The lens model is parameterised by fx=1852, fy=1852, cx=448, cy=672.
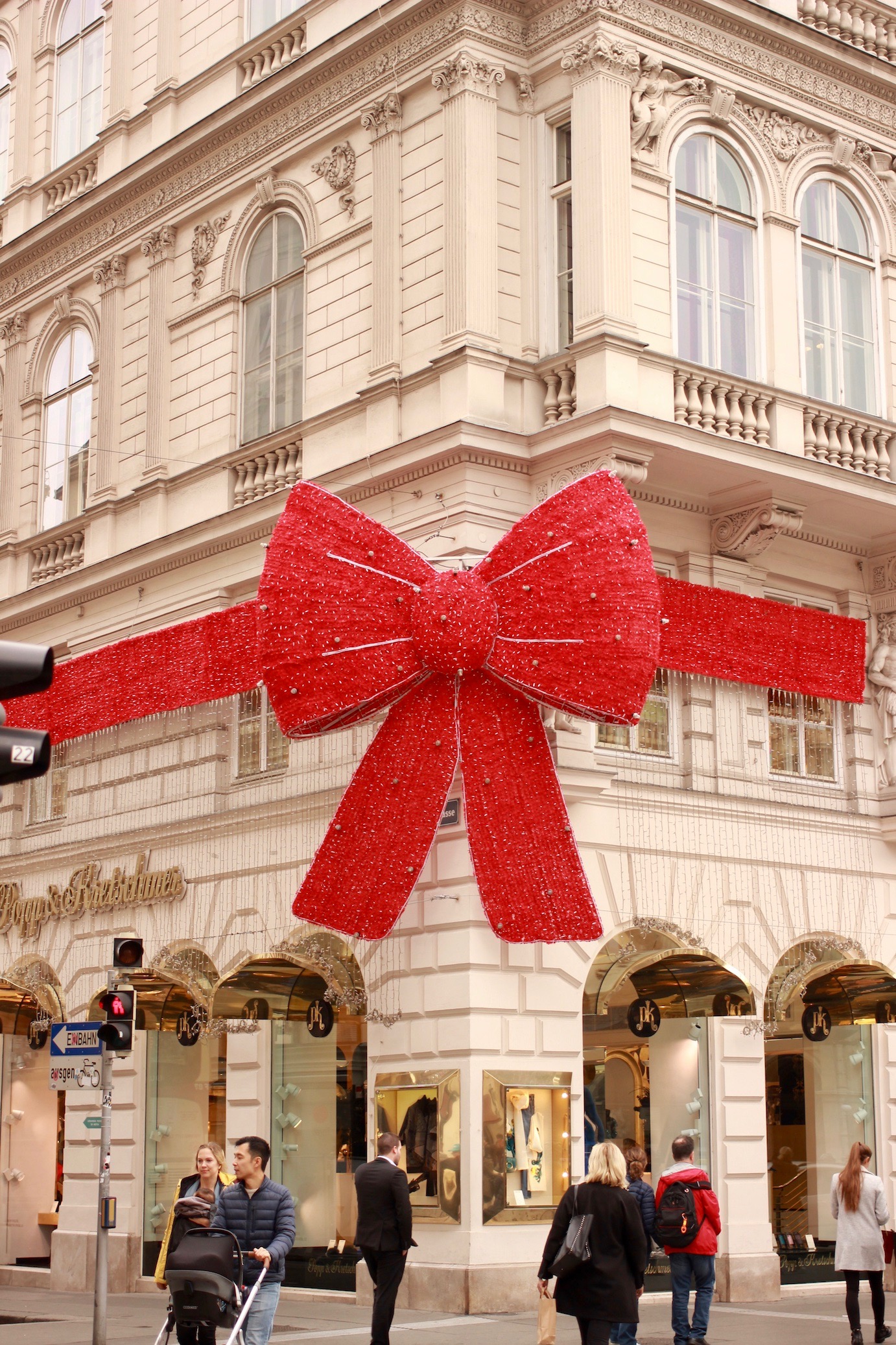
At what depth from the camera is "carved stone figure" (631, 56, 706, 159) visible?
1991 cm

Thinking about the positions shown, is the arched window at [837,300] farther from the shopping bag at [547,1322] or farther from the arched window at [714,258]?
the shopping bag at [547,1322]

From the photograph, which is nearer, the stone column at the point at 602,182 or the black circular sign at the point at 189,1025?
the stone column at the point at 602,182

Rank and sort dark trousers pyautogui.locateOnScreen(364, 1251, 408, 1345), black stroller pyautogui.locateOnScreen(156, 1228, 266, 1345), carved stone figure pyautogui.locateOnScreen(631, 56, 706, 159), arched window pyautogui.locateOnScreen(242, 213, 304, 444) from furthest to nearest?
1. arched window pyautogui.locateOnScreen(242, 213, 304, 444)
2. carved stone figure pyautogui.locateOnScreen(631, 56, 706, 159)
3. dark trousers pyautogui.locateOnScreen(364, 1251, 408, 1345)
4. black stroller pyautogui.locateOnScreen(156, 1228, 266, 1345)

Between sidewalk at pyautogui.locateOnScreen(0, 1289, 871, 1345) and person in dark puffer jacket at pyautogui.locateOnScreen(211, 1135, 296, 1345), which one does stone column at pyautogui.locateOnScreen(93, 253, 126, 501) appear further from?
person in dark puffer jacket at pyautogui.locateOnScreen(211, 1135, 296, 1345)

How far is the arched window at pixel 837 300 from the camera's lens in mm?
21688

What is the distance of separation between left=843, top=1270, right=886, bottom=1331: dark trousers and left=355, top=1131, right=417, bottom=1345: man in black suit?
3930 mm

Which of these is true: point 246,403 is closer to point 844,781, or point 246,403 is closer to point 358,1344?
point 844,781

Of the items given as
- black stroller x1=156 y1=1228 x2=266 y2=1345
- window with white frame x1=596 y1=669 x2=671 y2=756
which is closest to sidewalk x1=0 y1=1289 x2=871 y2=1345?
black stroller x1=156 y1=1228 x2=266 y2=1345

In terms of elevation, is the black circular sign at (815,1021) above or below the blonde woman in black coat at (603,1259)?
above

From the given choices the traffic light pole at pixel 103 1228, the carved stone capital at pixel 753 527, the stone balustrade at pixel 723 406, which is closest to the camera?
the traffic light pole at pixel 103 1228

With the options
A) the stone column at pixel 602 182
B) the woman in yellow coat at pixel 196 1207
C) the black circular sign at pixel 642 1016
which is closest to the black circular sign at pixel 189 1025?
the black circular sign at pixel 642 1016

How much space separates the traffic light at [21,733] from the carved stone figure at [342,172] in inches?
579

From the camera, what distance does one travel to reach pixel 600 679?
17688mm

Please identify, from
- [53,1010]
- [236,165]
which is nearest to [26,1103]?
[53,1010]
